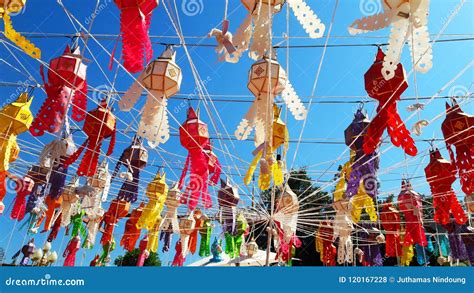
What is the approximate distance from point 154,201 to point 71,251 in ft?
16.2

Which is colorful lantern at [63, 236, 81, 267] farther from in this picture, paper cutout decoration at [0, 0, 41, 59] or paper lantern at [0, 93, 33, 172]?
paper cutout decoration at [0, 0, 41, 59]

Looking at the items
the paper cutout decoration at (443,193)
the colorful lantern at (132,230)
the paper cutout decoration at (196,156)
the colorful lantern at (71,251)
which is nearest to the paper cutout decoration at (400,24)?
the paper cutout decoration at (196,156)

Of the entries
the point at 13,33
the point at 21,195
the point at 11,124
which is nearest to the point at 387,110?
the point at 13,33

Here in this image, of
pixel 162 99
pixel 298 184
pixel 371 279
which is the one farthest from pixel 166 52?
pixel 298 184

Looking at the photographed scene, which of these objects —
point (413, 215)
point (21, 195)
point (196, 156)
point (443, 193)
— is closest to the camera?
point (196, 156)

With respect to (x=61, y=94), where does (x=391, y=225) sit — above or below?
below

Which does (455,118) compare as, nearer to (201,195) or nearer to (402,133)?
(402,133)

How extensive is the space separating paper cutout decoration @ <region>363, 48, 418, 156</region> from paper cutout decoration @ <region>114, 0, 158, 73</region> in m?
2.03

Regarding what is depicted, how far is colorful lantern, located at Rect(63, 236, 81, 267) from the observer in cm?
Result: 940

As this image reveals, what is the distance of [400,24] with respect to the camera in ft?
5.99

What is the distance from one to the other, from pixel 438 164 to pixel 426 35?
138 inches

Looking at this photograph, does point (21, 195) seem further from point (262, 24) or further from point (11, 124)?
point (262, 24)

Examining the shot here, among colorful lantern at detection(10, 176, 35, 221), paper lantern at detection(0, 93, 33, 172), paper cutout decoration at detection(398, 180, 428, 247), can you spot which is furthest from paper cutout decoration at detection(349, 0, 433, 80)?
colorful lantern at detection(10, 176, 35, 221)

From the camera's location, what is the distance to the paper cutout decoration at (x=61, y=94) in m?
2.95
